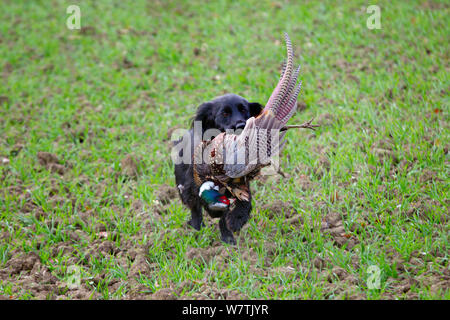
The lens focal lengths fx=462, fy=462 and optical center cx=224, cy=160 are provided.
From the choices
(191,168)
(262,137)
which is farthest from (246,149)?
(191,168)

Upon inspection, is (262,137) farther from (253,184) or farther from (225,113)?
(253,184)

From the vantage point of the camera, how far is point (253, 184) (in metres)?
4.79

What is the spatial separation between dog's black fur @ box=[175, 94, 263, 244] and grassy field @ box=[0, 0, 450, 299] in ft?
A: 0.61

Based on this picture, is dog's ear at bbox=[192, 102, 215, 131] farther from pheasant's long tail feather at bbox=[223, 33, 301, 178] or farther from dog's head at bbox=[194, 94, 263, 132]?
pheasant's long tail feather at bbox=[223, 33, 301, 178]

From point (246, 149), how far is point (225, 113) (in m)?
0.96

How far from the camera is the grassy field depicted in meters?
3.54

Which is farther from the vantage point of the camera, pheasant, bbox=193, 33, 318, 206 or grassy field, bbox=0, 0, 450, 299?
grassy field, bbox=0, 0, 450, 299

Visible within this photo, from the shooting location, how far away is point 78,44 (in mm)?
8328

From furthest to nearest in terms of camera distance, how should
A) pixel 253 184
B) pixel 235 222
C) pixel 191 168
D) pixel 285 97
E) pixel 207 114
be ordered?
pixel 253 184
pixel 207 114
pixel 191 168
pixel 235 222
pixel 285 97

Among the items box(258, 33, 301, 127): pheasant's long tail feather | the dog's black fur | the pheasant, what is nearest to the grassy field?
the dog's black fur

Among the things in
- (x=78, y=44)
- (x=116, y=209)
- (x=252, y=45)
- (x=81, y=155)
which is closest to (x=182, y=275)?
(x=116, y=209)

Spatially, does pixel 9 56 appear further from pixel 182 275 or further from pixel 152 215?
pixel 182 275
